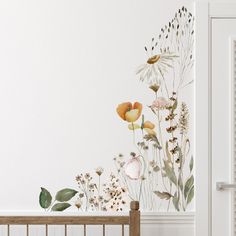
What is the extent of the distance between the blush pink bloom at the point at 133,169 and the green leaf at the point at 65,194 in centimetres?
30

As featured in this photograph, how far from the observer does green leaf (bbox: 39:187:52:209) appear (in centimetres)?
269

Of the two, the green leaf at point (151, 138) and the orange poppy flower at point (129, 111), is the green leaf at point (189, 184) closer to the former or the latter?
the green leaf at point (151, 138)

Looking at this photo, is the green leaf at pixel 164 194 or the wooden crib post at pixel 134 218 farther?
the green leaf at pixel 164 194

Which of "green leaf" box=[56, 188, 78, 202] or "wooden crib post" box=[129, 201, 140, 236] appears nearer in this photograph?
"wooden crib post" box=[129, 201, 140, 236]

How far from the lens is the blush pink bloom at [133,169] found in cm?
270

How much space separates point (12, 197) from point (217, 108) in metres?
1.17

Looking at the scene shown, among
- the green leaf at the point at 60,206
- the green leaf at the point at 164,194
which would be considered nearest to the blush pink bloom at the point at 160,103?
the green leaf at the point at 164,194

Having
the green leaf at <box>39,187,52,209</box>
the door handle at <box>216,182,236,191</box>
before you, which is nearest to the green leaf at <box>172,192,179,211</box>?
the door handle at <box>216,182,236,191</box>

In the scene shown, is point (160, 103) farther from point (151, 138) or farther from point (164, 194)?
point (164, 194)

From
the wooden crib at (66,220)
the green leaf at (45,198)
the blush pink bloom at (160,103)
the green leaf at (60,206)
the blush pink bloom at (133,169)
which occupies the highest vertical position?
the blush pink bloom at (160,103)

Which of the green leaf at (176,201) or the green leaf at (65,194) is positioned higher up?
the green leaf at (65,194)

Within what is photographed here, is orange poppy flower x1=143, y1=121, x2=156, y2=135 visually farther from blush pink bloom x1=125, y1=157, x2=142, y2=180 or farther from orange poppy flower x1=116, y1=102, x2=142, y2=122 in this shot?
blush pink bloom x1=125, y1=157, x2=142, y2=180

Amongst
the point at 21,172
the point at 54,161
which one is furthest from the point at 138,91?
the point at 21,172

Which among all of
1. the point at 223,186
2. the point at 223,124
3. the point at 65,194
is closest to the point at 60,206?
the point at 65,194
